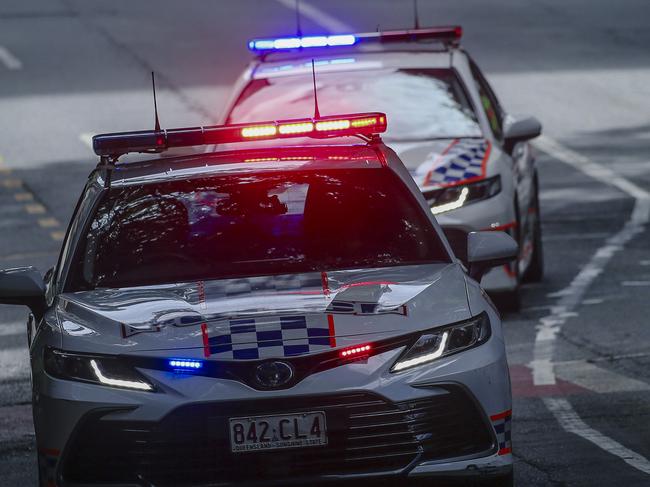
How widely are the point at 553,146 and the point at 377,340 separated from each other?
14667mm

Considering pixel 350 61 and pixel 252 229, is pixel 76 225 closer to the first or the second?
pixel 252 229

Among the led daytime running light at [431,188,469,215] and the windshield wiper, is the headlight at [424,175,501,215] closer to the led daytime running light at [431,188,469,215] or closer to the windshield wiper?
the led daytime running light at [431,188,469,215]

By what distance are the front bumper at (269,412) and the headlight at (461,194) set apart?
5.00 m

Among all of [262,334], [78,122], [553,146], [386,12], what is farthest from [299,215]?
[386,12]

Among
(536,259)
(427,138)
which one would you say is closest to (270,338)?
(427,138)

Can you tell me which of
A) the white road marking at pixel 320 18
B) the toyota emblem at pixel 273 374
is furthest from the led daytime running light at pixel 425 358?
the white road marking at pixel 320 18

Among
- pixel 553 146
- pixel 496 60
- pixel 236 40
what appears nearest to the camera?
pixel 553 146

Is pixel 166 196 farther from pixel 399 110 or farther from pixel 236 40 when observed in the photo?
pixel 236 40

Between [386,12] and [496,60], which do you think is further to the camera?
[386,12]

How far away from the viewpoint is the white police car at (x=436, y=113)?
1125 cm

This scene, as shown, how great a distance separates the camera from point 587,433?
827cm

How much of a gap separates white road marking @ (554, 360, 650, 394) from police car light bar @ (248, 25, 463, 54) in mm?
2371

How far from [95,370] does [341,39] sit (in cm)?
495

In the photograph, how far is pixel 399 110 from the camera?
12164 mm
